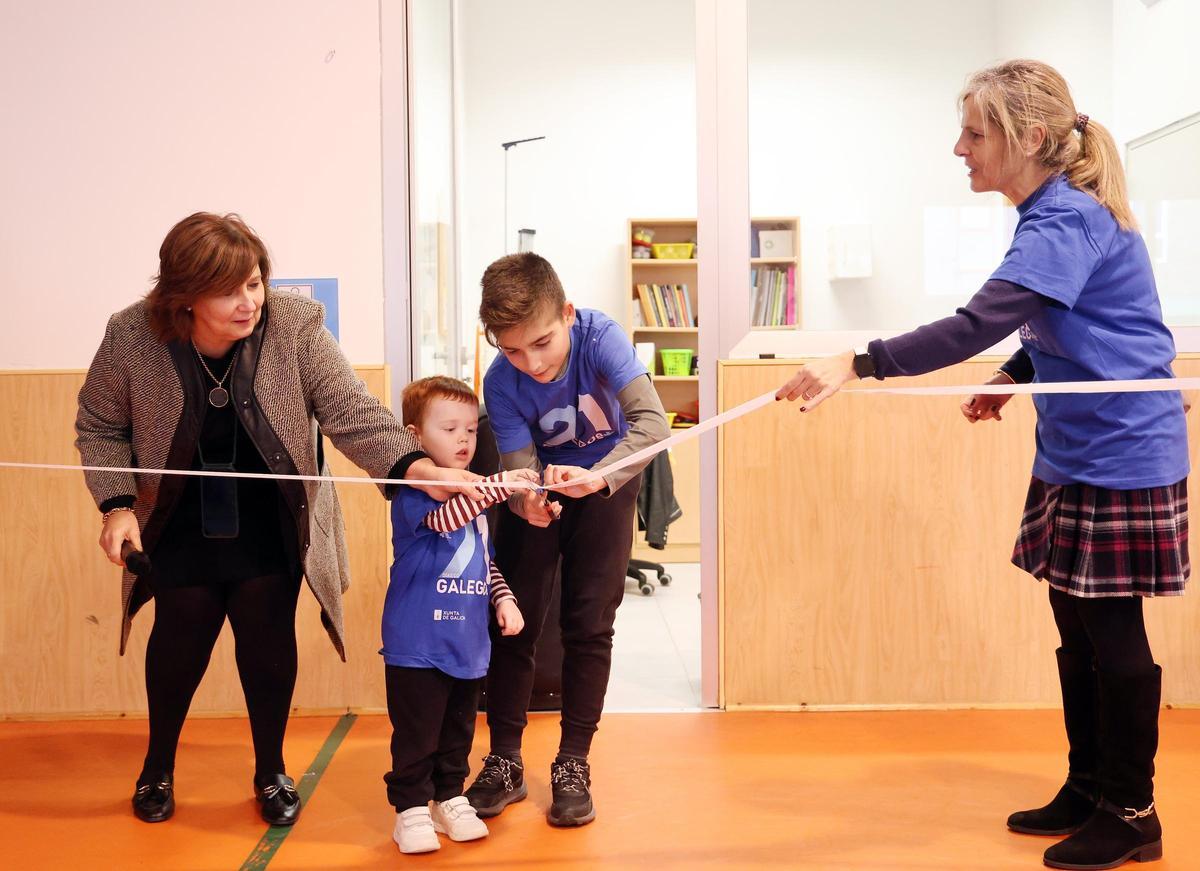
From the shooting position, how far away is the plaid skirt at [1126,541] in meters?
1.89

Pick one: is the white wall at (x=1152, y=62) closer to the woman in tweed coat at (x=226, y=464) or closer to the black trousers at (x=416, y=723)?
the woman in tweed coat at (x=226, y=464)

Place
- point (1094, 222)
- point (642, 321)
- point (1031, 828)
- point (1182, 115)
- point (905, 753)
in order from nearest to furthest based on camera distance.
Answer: point (1094, 222) < point (1031, 828) < point (905, 753) < point (1182, 115) < point (642, 321)

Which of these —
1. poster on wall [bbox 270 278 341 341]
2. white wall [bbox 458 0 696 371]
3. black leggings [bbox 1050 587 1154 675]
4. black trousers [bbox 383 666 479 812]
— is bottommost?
black trousers [bbox 383 666 479 812]

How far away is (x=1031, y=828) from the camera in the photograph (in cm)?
212

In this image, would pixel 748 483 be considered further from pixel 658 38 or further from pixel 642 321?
pixel 658 38

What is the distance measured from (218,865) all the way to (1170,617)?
2.44 m

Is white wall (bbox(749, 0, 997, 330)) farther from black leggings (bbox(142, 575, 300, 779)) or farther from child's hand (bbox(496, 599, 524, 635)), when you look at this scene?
black leggings (bbox(142, 575, 300, 779))

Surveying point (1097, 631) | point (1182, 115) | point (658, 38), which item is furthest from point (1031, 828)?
point (658, 38)

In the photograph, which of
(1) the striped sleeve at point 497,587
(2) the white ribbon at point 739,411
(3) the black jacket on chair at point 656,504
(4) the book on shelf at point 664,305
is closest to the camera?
(2) the white ribbon at point 739,411

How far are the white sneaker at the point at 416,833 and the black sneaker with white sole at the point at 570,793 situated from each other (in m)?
0.26

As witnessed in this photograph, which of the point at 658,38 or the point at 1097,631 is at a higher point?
the point at 658,38

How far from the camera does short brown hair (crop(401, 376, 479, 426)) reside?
217 cm

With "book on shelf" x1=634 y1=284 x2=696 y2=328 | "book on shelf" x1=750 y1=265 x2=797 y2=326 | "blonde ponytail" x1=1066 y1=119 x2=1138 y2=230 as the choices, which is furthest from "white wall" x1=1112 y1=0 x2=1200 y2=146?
"book on shelf" x1=634 y1=284 x2=696 y2=328

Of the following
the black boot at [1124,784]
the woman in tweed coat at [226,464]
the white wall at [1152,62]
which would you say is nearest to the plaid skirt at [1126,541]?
the black boot at [1124,784]
